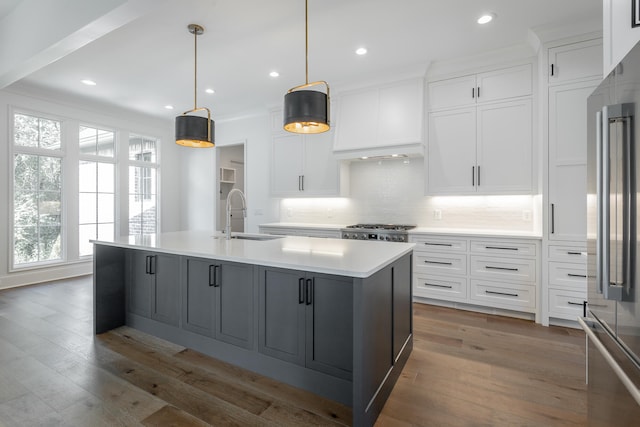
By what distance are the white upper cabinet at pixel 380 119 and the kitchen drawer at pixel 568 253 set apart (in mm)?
1773

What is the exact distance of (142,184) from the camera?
6344 millimetres

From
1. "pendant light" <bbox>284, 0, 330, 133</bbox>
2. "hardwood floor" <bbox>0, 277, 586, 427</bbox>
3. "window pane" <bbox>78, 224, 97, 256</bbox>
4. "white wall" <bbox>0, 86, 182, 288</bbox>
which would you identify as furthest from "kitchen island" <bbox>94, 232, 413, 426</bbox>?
"window pane" <bbox>78, 224, 97, 256</bbox>

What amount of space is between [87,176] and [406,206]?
5.41 metres

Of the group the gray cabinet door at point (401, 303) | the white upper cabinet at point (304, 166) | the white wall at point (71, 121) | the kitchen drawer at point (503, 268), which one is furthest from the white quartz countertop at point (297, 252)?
the white wall at point (71, 121)

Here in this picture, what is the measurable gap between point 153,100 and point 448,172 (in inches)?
189

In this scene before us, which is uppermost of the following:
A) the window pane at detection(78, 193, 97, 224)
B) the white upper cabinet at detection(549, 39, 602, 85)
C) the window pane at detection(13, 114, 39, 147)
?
the white upper cabinet at detection(549, 39, 602, 85)

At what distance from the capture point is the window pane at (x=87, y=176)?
5383 millimetres

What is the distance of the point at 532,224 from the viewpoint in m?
3.73

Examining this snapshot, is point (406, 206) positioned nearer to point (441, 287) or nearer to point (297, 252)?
point (441, 287)

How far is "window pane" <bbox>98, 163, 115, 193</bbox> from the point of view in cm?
Result: 567

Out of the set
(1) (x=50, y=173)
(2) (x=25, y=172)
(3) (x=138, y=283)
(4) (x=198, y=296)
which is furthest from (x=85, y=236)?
(4) (x=198, y=296)

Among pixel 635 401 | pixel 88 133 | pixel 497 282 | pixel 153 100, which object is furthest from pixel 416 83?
pixel 88 133

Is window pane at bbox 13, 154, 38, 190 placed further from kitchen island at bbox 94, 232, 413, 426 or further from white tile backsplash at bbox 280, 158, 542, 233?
white tile backsplash at bbox 280, 158, 542, 233

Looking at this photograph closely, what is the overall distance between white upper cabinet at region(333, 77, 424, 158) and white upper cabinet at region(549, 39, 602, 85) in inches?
52.8
